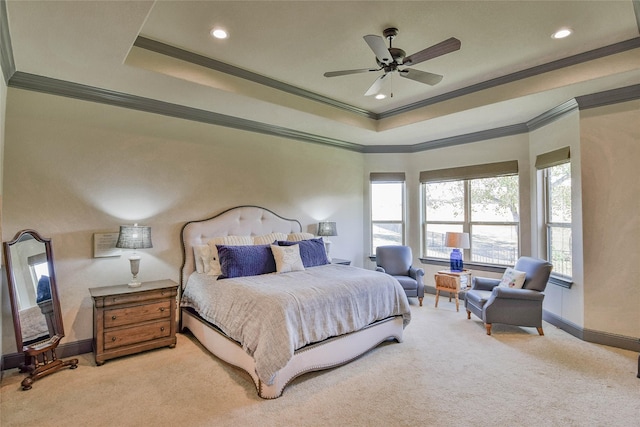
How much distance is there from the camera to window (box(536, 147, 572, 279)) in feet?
14.2

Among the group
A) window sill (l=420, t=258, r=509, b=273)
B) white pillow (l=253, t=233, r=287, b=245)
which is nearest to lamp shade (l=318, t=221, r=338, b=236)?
white pillow (l=253, t=233, r=287, b=245)

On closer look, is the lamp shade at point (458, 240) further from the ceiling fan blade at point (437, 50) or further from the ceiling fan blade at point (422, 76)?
the ceiling fan blade at point (437, 50)

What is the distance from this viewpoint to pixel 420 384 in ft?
9.44

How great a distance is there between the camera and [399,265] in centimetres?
558

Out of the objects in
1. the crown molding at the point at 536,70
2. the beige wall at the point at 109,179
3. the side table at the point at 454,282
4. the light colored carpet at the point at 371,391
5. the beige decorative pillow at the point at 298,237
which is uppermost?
the crown molding at the point at 536,70

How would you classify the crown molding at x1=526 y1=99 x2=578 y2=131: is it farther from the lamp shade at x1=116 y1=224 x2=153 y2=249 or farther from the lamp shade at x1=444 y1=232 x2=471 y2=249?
the lamp shade at x1=116 y1=224 x2=153 y2=249

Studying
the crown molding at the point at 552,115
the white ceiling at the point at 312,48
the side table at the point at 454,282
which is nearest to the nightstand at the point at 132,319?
the white ceiling at the point at 312,48

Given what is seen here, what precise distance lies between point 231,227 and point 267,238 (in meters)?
0.53

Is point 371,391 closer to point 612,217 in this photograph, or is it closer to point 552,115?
point 612,217

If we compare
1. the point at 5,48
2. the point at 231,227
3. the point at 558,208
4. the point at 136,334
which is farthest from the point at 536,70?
the point at 136,334

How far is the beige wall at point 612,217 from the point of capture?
363 centimetres

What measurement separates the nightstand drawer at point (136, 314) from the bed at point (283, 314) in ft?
1.18

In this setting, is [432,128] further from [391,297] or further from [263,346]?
[263,346]

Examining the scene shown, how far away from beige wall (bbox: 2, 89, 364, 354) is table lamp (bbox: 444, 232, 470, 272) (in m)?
2.91
